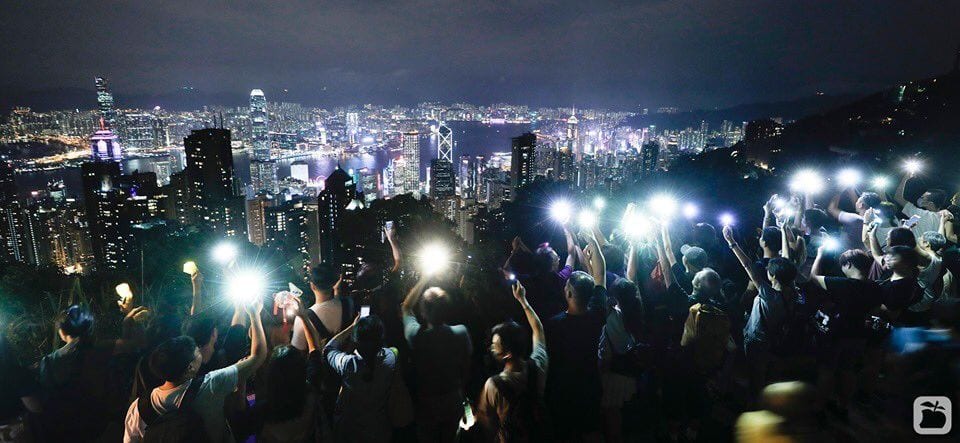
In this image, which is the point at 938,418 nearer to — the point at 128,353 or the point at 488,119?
the point at 128,353

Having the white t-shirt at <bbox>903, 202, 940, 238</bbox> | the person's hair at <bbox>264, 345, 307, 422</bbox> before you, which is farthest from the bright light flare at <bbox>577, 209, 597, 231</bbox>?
the white t-shirt at <bbox>903, 202, 940, 238</bbox>

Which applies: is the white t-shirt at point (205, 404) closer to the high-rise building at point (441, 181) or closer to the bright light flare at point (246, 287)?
the bright light flare at point (246, 287)

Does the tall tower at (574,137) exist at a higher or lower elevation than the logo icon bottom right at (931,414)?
higher

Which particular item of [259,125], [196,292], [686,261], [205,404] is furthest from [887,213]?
[259,125]

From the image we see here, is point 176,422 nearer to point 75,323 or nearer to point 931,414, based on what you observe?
point 75,323

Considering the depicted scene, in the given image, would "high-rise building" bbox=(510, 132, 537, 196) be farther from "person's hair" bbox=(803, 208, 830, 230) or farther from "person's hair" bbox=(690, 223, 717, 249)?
"person's hair" bbox=(690, 223, 717, 249)

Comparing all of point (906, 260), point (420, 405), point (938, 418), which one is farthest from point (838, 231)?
point (420, 405)

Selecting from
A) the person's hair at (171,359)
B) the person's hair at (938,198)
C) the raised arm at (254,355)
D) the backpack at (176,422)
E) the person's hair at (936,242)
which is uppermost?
the person's hair at (938,198)

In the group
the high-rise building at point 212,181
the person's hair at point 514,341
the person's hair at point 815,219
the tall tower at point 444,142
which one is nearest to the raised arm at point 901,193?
the person's hair at point 815,219
